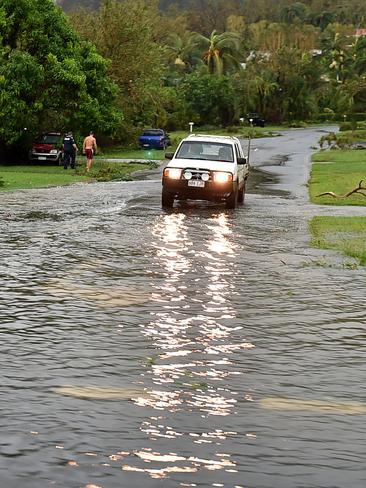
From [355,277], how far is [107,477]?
29.6 ft

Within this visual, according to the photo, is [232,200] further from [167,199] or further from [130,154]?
[130,154]

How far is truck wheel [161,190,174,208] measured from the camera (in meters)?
25.8

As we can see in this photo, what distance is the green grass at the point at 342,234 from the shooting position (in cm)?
1734

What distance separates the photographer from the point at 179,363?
8.63m

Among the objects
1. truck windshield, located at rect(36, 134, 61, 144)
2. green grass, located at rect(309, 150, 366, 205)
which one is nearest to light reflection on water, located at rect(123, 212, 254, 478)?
green grass, located at rect(309, 150, 366, 205)

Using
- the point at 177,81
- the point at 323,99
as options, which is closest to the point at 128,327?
the point at 177,81

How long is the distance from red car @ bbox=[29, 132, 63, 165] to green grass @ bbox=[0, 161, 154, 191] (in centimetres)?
45

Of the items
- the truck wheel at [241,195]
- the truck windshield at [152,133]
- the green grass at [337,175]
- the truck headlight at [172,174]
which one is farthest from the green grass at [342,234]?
the truck windshield at [152,133]

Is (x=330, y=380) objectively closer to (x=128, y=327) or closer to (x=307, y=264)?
(x=128, y=327)

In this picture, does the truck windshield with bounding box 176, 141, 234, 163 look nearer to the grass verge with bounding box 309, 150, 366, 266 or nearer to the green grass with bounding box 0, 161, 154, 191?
the grass verge with bounding box 309, 150, 366, 266

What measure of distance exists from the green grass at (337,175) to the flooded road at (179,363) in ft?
37.6

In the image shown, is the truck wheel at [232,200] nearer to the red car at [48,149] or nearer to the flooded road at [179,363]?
the flooded road at [179,363]

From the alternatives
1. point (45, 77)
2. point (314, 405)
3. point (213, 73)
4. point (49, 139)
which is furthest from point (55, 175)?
point (213, 73)

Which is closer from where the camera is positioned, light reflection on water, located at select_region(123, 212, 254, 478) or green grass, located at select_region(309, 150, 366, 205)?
light reflection on water, located at select_region(123, 212, 254, 478)
